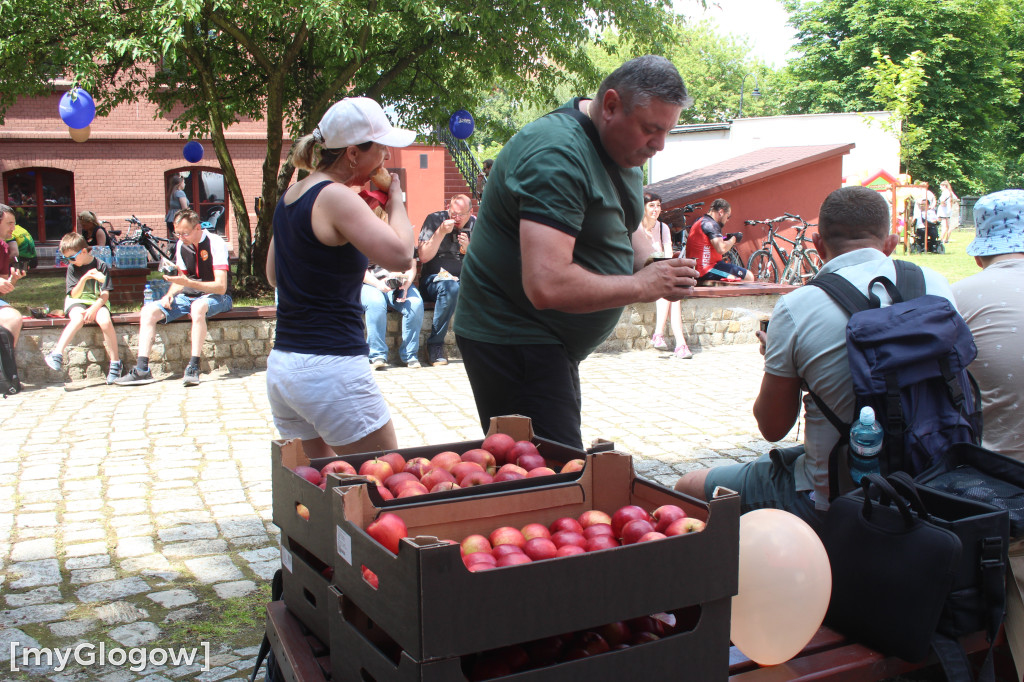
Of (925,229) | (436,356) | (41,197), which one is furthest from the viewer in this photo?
(925,229)

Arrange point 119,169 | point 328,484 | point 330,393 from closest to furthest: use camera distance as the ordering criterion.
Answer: point 328,484
point 330,393
point 119,169

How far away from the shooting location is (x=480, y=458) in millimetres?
2520

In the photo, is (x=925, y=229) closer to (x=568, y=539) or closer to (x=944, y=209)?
(x=944, y=209)

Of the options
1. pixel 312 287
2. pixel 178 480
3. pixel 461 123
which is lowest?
pixel 178 480

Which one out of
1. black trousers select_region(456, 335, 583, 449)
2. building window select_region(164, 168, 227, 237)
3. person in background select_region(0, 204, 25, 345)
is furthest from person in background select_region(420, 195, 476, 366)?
building window select_region(164, 168, 227, 237)

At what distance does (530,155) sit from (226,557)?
2.74 metres

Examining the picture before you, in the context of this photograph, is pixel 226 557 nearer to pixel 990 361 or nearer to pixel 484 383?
pixel 484 383

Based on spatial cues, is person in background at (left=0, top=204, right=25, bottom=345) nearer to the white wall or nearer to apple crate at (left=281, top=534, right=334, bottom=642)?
apple crate at (left=281, top=534, right=334, bottom=642)

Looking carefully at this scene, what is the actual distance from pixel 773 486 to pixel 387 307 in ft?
24.1

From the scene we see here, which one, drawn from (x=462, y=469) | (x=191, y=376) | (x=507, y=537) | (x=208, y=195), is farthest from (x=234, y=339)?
(x=208, y=195)

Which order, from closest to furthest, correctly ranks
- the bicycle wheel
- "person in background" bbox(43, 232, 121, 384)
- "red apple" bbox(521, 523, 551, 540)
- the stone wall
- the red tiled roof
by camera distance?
"red apple" bbox(521, 523, 551, 540) < "person in background" bbox(43, 232, 121, 384) < the stone wall < the bicycle wheel < the red tiled roof

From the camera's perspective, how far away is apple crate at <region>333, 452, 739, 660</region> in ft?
5.28

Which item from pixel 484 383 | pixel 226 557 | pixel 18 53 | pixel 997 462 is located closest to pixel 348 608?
pixel 484 383

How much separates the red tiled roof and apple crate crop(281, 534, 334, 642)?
1574 centimetres
